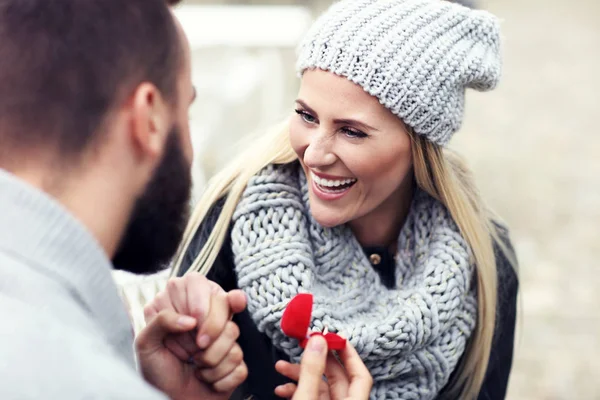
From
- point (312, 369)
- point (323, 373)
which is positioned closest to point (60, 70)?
point (312, 369)

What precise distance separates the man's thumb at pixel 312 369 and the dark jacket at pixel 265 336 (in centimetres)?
61

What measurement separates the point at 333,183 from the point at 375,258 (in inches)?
14.0

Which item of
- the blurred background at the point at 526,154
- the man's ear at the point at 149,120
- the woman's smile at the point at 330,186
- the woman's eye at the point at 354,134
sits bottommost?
the blurred background at the point at 526,154

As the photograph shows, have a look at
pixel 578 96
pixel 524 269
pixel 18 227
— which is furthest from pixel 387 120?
pixel 578 96

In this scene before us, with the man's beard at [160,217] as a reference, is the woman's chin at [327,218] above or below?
below

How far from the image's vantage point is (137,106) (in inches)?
57.7

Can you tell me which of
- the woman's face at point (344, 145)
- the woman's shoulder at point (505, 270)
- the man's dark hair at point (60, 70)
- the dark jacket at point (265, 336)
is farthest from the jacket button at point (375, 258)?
the man's dark hair at point (60, 70)

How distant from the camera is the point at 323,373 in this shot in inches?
73.3

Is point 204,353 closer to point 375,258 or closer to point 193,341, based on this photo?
point 193,341

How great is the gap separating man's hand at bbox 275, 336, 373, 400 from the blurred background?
1.06 meters

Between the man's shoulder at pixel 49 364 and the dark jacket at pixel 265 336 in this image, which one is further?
the dark jacket at pixel 265 336

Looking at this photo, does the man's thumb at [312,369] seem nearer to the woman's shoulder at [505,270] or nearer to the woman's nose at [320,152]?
the woman's nose at [320,152]

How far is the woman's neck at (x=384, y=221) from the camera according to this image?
2.49m

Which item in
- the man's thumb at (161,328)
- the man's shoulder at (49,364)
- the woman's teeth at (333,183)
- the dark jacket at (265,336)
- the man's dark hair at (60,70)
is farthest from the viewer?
the dark jacket at (265,336)
